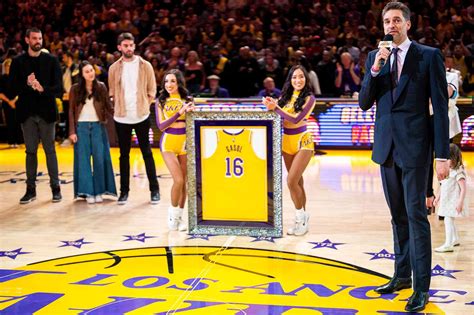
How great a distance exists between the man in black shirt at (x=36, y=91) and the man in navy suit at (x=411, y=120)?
467 cm

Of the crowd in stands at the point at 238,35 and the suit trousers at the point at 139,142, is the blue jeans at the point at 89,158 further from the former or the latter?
the crowd in stands at the point at 238,35

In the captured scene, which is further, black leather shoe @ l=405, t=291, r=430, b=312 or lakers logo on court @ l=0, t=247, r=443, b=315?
lakers logo on court @ l=0, t=247, r=443, b=315

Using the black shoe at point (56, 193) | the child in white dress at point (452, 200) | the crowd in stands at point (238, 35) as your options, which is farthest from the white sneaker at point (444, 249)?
the crowd in stands at point (238, 35)

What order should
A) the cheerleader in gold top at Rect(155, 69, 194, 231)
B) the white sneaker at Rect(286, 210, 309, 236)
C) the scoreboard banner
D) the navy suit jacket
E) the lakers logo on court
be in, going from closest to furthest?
the navy suit jacket, the lakers logo on court, the scoreboard banner, the white sneaker at Rect(286, 210, 309, 236), the cheerleader in gold top at Rect(155, 69, 194, 231)

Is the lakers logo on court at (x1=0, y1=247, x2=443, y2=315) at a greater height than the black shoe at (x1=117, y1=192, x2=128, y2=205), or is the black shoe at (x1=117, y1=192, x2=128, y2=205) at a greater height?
the black shoe at (x1=117, y1=192, x2=128, y2=205)

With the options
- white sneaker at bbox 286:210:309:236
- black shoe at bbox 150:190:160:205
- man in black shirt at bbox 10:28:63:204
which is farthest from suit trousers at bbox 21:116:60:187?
white sneaker at bbox 286:210:309:236

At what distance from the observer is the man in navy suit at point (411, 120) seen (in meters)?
4.33

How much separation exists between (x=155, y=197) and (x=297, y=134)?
92.0 inches

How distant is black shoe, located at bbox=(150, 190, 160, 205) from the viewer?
8.32 m

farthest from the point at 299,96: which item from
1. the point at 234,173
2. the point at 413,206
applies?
the point at 413,206

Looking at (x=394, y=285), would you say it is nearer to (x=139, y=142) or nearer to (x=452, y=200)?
(x=452, y=200)

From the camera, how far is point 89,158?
27.5 ft

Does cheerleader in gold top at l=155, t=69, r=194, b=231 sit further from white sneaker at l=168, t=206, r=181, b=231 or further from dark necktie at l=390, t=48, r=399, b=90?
dark necktie at l=390, t=48, r=399, b=90

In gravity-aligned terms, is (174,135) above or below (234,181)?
above
